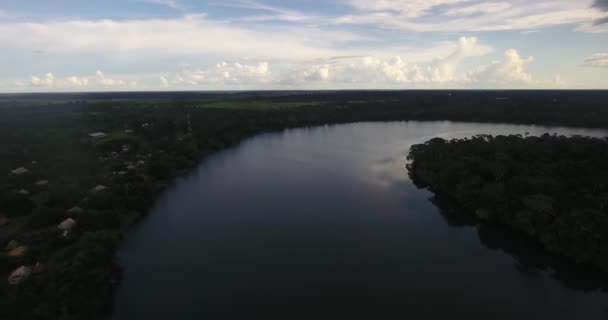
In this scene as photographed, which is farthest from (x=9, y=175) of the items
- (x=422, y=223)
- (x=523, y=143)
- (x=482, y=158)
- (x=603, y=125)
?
(x=603, y=125)

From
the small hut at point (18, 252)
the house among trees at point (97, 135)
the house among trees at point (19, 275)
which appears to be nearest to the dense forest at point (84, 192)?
the house among trees at point (19, 275)

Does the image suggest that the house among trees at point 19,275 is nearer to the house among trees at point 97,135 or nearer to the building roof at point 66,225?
the building roof at point 66,225

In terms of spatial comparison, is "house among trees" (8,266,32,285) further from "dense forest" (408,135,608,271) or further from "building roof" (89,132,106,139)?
"building roof" (89,132,106,139)

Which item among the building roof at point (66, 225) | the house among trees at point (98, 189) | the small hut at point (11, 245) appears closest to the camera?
the small hut at point (11, 245)

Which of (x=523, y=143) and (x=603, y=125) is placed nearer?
(x=523, y=143)

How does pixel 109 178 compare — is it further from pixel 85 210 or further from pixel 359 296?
pixel 359 296

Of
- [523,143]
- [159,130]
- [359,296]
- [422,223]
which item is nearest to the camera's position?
[359,296]

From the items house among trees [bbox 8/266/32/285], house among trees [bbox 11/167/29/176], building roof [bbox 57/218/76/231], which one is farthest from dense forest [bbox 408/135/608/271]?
house among trees [bbox 11/167/29/176]
